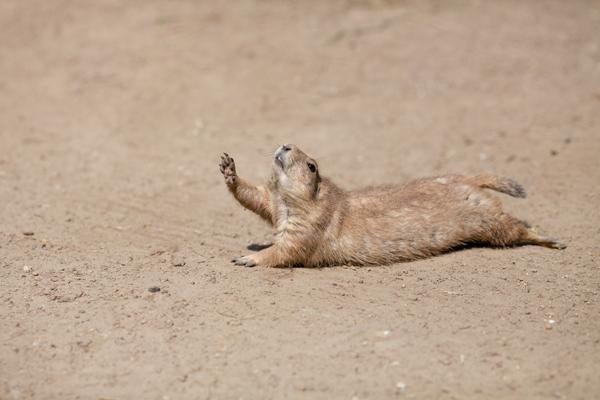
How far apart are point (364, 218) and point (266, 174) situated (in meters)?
2.61

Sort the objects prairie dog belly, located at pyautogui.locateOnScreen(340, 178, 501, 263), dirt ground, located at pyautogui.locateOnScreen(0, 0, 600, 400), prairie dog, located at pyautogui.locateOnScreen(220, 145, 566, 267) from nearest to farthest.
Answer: dirt ground, located at pyautogui.locateOnScreen(0, 0, 600, 400)
prairie dog, located at pyautogui.locateOnScreen(220, 145, 566, 267)
prairie dog belly, located at pyautogui.locateOnScreen(340, 178, 501, 263)

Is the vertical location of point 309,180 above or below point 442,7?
below

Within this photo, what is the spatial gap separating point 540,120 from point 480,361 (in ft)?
19.5

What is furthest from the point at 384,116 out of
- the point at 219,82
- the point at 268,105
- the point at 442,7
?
the point at 442,7

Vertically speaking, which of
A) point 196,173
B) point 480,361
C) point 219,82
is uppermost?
point 219,82

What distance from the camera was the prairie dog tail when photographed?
22.7 feet

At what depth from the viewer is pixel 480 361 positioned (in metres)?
5.05

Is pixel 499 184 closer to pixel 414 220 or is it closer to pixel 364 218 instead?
pixel 414 220

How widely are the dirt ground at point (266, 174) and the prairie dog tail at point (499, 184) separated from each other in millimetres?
586

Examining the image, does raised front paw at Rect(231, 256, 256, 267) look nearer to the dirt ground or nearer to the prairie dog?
the prairie dog

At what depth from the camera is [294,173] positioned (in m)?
6.45

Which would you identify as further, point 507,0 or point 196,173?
point 507,0

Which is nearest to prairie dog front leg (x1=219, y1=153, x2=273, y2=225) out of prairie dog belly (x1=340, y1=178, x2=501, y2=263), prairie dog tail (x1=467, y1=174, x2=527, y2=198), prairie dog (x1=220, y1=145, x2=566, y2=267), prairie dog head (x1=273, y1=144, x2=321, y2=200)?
prairie dog (x1=220, y1=145, x2=566, y2=267)

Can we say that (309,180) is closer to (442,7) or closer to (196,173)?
(196,173)
